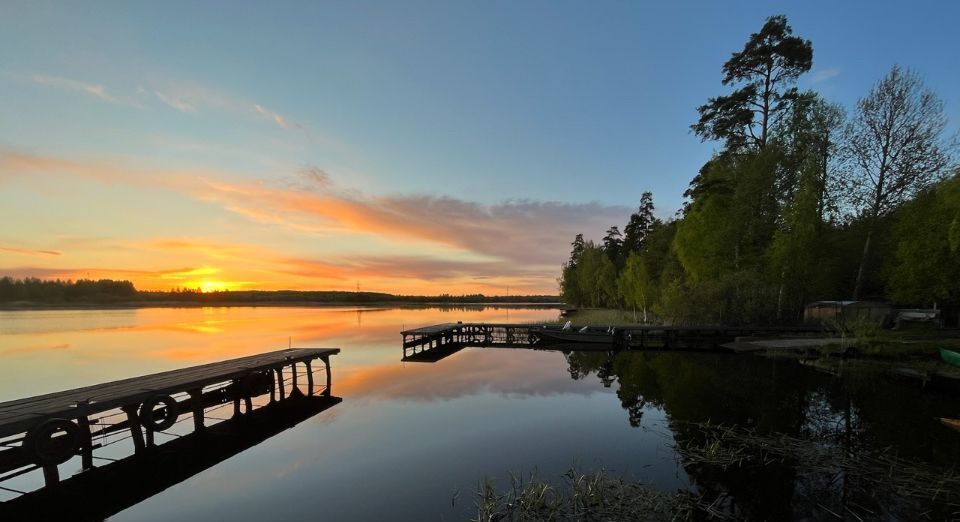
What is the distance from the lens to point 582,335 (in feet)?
115

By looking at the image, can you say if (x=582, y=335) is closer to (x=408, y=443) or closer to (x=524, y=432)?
(x=524, y=432)

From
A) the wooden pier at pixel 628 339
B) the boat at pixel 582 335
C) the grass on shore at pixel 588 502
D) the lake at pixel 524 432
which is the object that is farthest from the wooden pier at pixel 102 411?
the boat at pixel 582 335

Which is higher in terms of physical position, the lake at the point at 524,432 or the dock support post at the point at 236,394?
the dock support post at the point at 236,394

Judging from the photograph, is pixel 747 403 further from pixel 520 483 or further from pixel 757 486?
pixel 520 483

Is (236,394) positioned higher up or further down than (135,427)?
further down

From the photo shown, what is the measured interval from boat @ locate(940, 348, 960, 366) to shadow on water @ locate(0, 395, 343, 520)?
2553 cm

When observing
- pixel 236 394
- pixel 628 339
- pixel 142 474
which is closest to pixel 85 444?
pixel 142 474

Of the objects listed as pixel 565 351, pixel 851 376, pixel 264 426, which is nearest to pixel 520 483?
pixel 264 426

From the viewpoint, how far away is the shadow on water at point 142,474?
8.52 m

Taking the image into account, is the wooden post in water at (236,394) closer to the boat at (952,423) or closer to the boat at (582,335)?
the boat at (952,423)

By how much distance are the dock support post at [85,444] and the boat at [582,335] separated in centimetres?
2950

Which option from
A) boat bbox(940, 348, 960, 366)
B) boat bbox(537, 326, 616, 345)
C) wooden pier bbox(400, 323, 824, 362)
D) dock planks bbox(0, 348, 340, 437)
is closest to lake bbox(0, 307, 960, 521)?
dock planks bbox(0, 348, 340, 437)

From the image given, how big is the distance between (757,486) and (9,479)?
53.2 feet

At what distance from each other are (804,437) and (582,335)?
76.9 feet
